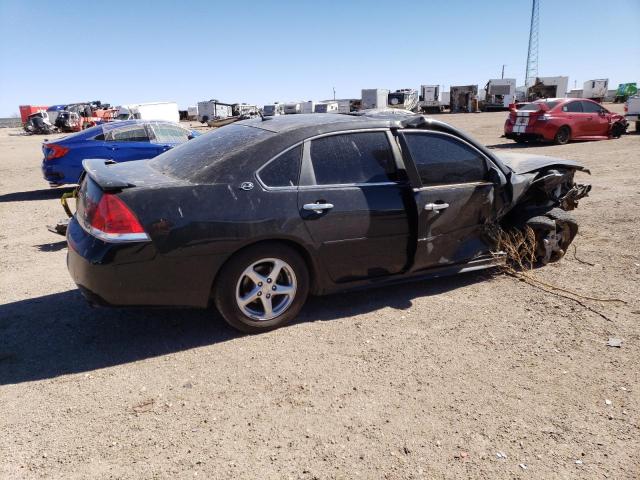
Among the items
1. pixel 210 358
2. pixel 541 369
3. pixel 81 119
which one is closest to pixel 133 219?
pixel 210 358

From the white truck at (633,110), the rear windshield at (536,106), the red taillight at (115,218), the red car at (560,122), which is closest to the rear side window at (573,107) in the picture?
the red car at (560,122)

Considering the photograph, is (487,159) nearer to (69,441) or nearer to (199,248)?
(199,248)

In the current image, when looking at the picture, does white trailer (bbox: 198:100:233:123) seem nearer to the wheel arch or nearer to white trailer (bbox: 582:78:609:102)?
white trailer (bbox: 582:78:609:102)

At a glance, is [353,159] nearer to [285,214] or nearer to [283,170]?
[283,170]

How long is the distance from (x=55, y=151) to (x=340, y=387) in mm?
8886

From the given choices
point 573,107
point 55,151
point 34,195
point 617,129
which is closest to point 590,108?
point 573,107

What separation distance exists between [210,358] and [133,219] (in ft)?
3.55

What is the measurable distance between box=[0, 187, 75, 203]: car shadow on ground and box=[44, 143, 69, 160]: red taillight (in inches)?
39.5

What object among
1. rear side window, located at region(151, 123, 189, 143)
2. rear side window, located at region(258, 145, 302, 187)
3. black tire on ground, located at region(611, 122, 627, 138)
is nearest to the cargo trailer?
black tire on ground, located at region(611, 122, 627, 138)

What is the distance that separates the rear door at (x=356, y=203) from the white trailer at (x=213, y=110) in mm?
46858

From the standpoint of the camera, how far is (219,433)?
2729mm

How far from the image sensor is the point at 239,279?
3.61 m

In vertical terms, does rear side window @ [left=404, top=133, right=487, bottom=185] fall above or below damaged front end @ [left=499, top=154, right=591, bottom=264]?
above

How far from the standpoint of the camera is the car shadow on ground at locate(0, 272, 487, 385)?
3457 millimetres
